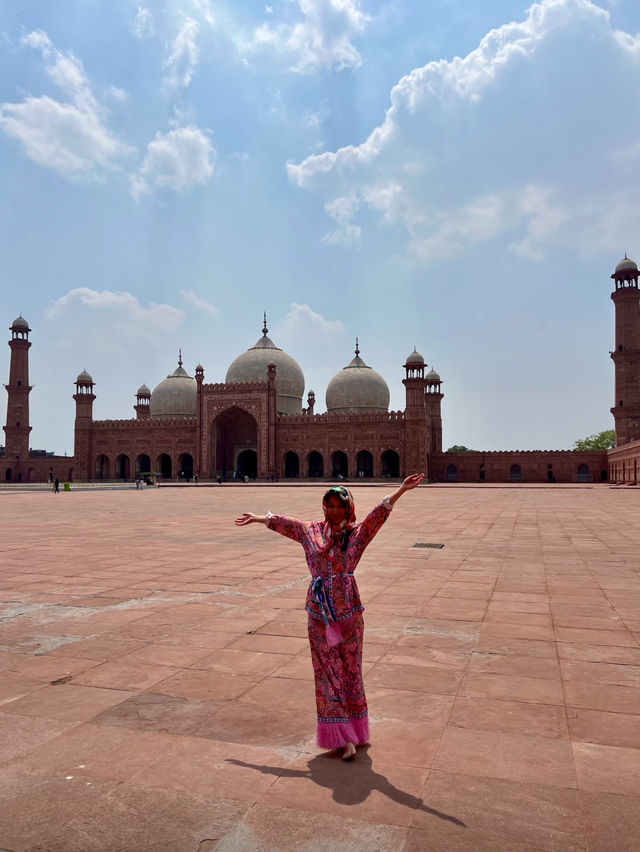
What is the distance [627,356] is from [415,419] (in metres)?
13.0

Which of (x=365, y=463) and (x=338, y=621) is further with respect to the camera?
(x=365, y=463)

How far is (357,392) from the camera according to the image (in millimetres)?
48875

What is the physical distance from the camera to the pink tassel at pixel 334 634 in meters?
2.80

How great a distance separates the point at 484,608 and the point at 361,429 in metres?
37.8

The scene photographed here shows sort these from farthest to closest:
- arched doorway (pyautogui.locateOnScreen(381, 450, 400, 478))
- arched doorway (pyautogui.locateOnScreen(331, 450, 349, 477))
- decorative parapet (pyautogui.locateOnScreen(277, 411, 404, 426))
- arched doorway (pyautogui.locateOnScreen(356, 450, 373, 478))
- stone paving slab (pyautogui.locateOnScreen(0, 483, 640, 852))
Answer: arched doorway (pyautogui.locateOnScreen(356, 450, 373, 478)), arched doorway (pyautogui.locateOnScreen(331, 450, 349, 477)), arched doorway (pyautogui.locateOnScreen(381, 450, 400, 478)), decorative parapet (pyautogui.locateOnScreen(277, 411, 404, 426)), stone paving slab (pyautogui.locateOnScreen(0, 483, 640, 852))

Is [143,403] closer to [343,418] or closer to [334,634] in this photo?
[343,418]

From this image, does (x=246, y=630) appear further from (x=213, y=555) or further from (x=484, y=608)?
(x=213, y=555)

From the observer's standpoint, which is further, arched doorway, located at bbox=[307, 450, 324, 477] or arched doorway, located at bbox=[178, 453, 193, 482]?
arched doorway, located at bbox=[178, 453, 193, 482]

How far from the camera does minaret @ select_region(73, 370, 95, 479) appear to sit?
48.2 metres

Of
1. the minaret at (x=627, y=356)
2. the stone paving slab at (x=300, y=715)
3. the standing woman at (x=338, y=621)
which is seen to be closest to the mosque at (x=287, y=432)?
the minaret at (x=627, y=356)

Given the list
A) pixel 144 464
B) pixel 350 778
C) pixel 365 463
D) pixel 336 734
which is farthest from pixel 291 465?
pixel 350 778

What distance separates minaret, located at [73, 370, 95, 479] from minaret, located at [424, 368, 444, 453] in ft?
82.5

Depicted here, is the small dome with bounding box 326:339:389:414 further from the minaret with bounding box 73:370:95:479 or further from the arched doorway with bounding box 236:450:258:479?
the minaret with bounding box 73:370:95:479

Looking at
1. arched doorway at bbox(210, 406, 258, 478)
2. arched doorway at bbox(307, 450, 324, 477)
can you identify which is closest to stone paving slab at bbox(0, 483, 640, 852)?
arched doorway at bbox(307, 450, 324, 477)
